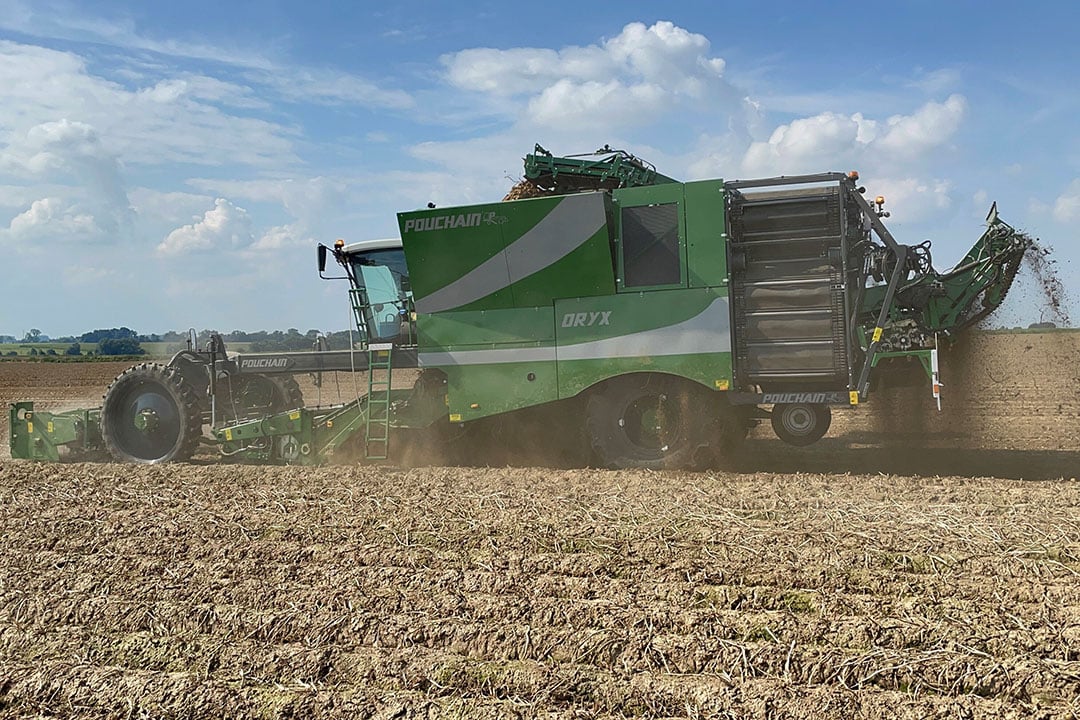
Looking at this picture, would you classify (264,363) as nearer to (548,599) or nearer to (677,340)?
(677,340)

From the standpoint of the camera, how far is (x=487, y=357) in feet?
29.8

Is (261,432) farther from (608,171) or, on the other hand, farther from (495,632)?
(495,632)

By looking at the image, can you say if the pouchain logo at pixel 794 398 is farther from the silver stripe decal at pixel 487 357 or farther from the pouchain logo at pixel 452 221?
the pouchain logo at pixel 452 221

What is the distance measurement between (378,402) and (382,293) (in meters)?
1.31

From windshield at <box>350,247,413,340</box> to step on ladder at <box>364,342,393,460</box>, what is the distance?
0.33 metres

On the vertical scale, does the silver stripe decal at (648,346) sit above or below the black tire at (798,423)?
above

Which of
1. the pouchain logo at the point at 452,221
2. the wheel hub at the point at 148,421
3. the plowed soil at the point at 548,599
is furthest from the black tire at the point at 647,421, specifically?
the wheel hub at the point at 148,421

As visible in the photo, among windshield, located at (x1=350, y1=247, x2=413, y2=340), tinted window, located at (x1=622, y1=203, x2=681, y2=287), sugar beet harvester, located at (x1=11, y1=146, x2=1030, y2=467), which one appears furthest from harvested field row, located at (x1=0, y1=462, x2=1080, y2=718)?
windshield, located at (x1=350, y1=247, x2=413, y2=340)

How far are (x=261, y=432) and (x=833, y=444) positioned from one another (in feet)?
22.6

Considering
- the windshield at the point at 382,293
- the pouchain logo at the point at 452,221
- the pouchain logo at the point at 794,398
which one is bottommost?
the pouchain logo at the point at 794,398

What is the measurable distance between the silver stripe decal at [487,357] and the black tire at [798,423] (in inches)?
89.4

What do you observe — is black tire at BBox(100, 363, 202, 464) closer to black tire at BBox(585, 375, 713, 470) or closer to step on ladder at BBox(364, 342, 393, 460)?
step on ladder at BBox(364, 342, 393, 460)

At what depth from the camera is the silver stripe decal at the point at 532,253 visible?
8.61 m

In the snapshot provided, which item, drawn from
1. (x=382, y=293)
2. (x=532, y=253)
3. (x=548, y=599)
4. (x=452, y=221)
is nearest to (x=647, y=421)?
(x=532, y=253)
